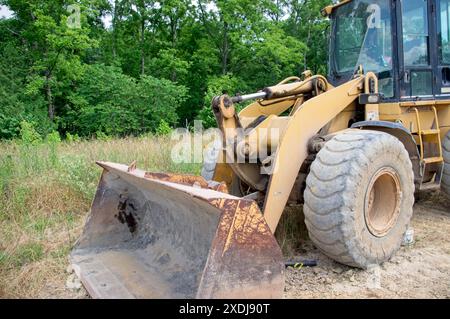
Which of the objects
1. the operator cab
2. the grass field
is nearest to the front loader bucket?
the grass field

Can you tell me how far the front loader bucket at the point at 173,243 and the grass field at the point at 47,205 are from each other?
0.36 m

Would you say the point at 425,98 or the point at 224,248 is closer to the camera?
the point at 224,248

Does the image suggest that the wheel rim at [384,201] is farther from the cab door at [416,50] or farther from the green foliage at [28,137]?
the green foliage at [28,137]

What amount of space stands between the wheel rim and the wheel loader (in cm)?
1

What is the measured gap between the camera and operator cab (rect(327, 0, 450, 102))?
184 inches

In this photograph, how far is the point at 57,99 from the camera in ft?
58.0

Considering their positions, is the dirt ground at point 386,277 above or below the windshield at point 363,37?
below

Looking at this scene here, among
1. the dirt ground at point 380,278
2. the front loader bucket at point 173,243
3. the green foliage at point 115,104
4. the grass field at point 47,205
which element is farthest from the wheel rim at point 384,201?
the green foliage at point 115,104

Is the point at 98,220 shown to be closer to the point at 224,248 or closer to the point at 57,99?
the point at 224,248

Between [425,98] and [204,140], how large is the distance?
189 inches

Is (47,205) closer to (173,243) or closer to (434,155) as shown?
(173,243)

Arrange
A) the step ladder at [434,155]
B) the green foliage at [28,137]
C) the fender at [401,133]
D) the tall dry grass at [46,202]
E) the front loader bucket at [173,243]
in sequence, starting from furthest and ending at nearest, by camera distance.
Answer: the green foliage at [28,137] < the step ladder at [434,155] < the fender at [401,133] < the tall dry grass at [46,202] < the front loader bucket at [173,243]

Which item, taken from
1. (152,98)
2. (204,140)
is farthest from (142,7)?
(204,140)

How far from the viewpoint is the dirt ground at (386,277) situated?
3.35m
